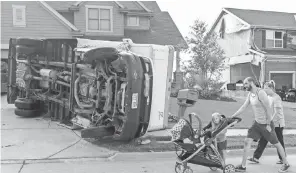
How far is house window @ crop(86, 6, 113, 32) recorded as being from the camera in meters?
23.3

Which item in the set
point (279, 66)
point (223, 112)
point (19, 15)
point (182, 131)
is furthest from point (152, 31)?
point (182, 131)

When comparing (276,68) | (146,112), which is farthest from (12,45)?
(276,68)

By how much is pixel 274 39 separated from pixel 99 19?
499 inches

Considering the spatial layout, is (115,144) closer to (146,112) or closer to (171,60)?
(146,112)

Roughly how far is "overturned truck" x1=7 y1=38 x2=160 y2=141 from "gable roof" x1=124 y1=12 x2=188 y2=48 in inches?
524

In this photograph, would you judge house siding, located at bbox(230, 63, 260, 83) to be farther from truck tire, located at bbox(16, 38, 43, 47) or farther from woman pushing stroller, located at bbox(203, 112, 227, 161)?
woman pushing stroller, located at bbox(203, 112, 227, 161)

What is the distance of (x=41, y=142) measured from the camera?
8266 mm

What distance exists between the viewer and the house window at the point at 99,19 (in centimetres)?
2333

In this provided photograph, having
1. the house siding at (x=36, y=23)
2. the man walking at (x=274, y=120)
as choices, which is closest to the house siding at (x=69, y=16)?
the house siding at (x=36, y=23)

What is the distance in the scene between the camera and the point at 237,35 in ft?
93.6

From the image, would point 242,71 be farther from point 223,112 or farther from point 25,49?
point 25,49

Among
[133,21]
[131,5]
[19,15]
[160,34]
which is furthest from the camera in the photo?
[160,34]

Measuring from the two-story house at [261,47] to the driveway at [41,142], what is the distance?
18433 millimetres

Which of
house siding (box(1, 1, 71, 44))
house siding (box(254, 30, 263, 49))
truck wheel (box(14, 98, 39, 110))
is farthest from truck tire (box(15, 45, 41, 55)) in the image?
house siding (box(254, 30, 263, 49))
